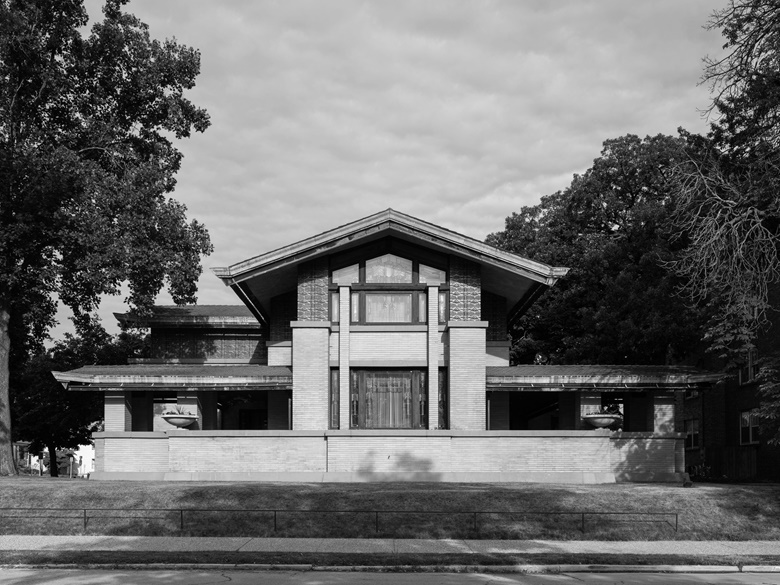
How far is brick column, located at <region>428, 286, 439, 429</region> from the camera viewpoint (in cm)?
3014

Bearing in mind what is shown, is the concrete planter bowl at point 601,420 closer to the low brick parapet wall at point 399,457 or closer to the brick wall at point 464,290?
the low brick parapet wall at point 399,457

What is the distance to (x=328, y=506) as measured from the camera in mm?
22547

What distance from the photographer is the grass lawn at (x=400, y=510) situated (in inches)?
834

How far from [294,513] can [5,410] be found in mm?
18582

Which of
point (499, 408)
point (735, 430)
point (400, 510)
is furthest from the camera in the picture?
point (735, 430)

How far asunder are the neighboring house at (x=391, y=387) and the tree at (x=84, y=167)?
4.57 meters

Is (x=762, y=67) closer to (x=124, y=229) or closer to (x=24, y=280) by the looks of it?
(x=124, y=229)

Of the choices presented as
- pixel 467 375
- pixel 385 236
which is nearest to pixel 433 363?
pixel 467 375

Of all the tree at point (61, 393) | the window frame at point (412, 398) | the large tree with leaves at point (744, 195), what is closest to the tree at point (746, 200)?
the large tree with leaves at point (744, 195)

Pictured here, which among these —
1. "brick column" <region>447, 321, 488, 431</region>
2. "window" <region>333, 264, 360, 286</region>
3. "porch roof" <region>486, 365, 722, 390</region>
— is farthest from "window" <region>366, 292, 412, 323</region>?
"porch roof" <region>486, 365, 722, 390</region>

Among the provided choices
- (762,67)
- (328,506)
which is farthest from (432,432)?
(762,67)

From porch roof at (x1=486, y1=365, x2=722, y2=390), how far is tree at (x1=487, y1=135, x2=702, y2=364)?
411 inches

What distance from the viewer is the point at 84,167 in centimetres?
3400

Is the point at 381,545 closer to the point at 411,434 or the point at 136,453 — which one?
the point at 411,434
